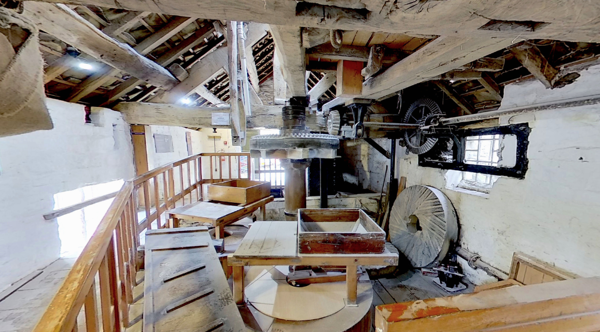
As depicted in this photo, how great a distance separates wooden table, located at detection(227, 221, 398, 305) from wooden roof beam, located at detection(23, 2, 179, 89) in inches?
59.0

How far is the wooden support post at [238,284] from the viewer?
5.64 feet

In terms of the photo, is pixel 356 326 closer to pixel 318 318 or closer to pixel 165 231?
pixel 318 318

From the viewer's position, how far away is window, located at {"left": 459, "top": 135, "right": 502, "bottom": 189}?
2.77m

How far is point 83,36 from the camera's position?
4.97 feet

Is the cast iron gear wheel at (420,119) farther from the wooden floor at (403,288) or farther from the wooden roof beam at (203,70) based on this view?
the wooden roof beam at (203,70)

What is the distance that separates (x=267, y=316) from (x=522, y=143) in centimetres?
289

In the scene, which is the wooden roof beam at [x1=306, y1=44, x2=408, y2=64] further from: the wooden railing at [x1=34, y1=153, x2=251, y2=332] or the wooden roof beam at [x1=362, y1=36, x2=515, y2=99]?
the wooden railing at [x1=34, y1=153, x2=251, y2=332]

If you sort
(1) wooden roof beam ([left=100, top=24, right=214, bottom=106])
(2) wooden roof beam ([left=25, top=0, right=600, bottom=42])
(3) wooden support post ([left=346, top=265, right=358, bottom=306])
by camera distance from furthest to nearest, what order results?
(1) wooden roof beam ([left=100, top=24, right=214, bottom=106])
(3) wooden support post ([left=346, top=265, right=358, bottom=306])
(2) wooden roof beam ([left=25, top=0, right=600, bottom=42])

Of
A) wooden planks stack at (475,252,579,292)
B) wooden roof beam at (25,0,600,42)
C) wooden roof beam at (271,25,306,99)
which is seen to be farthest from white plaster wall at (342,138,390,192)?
wooden roof beam at (25,0,600,42)

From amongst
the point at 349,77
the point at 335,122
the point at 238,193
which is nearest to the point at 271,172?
the point at 238,193

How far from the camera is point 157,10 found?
560mm

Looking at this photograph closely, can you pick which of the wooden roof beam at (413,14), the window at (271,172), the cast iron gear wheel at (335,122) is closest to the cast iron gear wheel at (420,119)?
the cast iron gear wheel at (335,122)

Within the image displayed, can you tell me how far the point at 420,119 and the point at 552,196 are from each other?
1612 millimetres

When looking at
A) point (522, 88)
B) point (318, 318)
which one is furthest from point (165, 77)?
point (522, 88)
